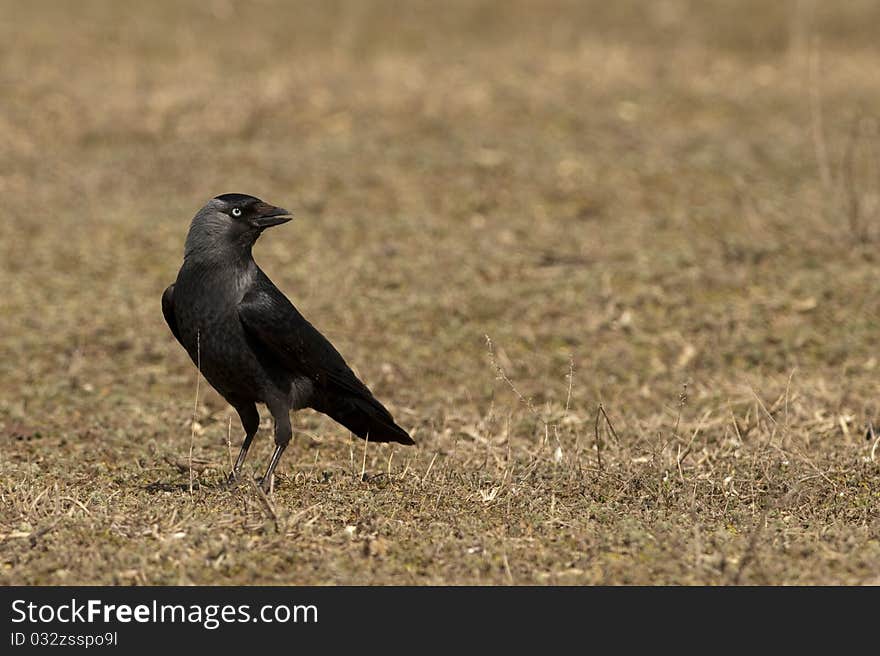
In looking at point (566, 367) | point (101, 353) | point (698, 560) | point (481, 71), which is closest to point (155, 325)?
point (101, 353)

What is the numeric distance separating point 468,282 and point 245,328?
176 inches

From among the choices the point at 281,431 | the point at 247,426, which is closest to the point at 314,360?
the point at 281,431

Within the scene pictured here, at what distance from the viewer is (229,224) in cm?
602

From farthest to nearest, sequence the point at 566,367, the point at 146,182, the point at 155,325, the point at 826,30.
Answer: the point at 826,30
the point at 146,182
the point at 155,325
the point at 566,367

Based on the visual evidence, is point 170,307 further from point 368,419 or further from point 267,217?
point 368,419

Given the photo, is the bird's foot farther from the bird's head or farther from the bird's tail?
the bird's head

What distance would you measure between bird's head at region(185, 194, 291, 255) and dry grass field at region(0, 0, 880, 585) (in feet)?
3.63

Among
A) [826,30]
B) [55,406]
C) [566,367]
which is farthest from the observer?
[826,30]

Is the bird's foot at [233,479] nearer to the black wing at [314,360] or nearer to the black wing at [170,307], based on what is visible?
the black wing at [314,360]

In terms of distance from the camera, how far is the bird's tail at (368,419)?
6266mm

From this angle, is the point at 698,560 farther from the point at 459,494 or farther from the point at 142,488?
the point at 142,488

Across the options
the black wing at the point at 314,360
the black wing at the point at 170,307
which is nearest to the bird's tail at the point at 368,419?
the black wing at the point at 314,360

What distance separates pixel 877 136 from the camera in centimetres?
A: 1328

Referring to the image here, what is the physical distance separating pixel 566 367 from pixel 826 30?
11051 millimetres
